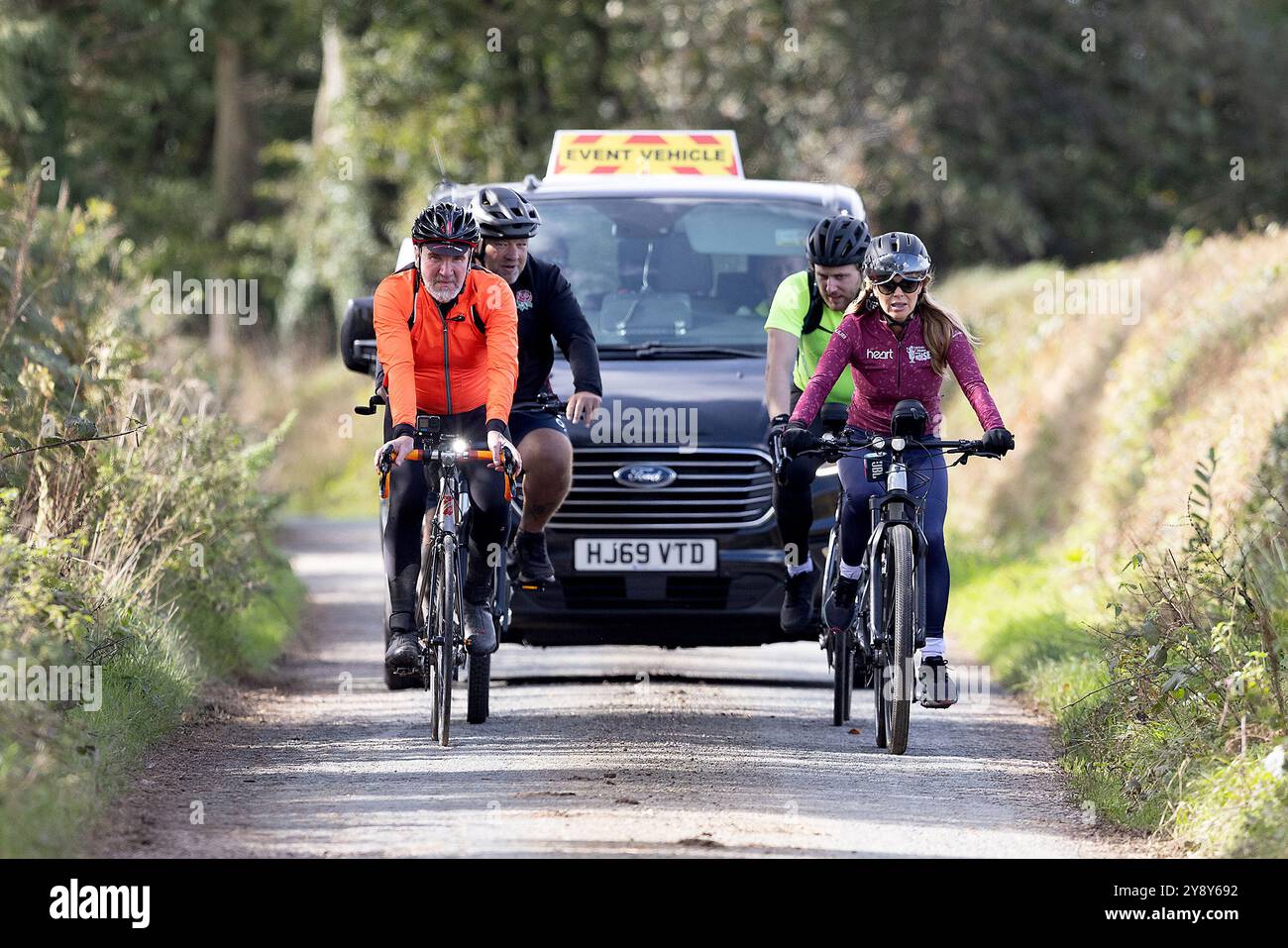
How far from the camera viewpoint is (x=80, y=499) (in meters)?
10.6

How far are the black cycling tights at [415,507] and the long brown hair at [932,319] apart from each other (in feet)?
5.36

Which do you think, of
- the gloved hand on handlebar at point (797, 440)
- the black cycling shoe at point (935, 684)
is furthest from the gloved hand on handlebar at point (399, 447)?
the black cycling shoe at point (935, 684)

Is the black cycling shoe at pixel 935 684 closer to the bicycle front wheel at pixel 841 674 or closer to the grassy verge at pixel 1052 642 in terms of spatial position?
the grassy verge at pixel 1052 642

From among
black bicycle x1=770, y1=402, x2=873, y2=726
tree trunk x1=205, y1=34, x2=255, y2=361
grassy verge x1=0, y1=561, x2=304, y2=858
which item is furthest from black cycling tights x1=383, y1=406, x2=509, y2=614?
tree trunk x1=205, y1=34, x2=255, y2=361

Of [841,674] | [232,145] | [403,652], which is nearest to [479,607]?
[403,652]

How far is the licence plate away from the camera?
10.3 m

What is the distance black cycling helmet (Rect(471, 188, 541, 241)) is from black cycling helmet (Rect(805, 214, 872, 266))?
1.21 metres

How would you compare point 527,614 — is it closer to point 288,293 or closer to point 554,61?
point 554,61

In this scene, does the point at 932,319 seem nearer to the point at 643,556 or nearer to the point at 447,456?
the point at 643,556

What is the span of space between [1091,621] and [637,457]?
2.68 meters

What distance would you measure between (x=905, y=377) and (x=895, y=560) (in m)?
0.76

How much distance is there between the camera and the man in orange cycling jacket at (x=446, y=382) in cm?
899

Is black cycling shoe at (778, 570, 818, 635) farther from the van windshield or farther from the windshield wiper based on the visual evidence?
the van windshield
